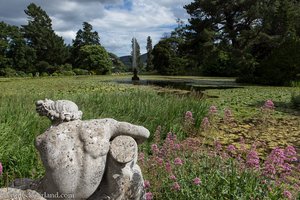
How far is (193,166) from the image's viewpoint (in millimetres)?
3357

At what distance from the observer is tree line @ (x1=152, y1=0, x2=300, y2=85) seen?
72.0 feet

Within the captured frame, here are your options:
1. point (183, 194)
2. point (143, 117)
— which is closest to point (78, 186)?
point (183, 194)

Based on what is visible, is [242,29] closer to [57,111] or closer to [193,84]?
[193,84]

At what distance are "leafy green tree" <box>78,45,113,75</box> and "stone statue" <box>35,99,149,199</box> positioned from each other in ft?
157

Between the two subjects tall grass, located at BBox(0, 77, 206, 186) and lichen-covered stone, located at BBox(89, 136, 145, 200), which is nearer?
lichen-covered stone, located at BBox(89, 136, 145, 200)

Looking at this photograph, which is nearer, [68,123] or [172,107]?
[68,123]

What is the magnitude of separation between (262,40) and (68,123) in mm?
23723

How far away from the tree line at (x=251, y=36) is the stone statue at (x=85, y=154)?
2121cm

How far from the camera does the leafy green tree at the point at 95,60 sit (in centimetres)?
5003

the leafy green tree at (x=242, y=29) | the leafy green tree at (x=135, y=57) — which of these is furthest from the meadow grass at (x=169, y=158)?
the leafy green tree at (x=135, y=57)

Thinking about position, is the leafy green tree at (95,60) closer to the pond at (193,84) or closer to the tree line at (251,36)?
the tree line at (251,36)

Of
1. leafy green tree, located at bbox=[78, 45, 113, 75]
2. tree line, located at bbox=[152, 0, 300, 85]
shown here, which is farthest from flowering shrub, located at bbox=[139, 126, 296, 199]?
leafy green tree, located at bbox=[78, 45, 113, 75]

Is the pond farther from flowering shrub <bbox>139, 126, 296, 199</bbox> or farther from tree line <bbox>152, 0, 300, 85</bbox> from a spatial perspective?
flowering shrub <bbox>139, 126, 296, 199</bbox>

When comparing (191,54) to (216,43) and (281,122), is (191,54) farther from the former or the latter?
(281,122)
